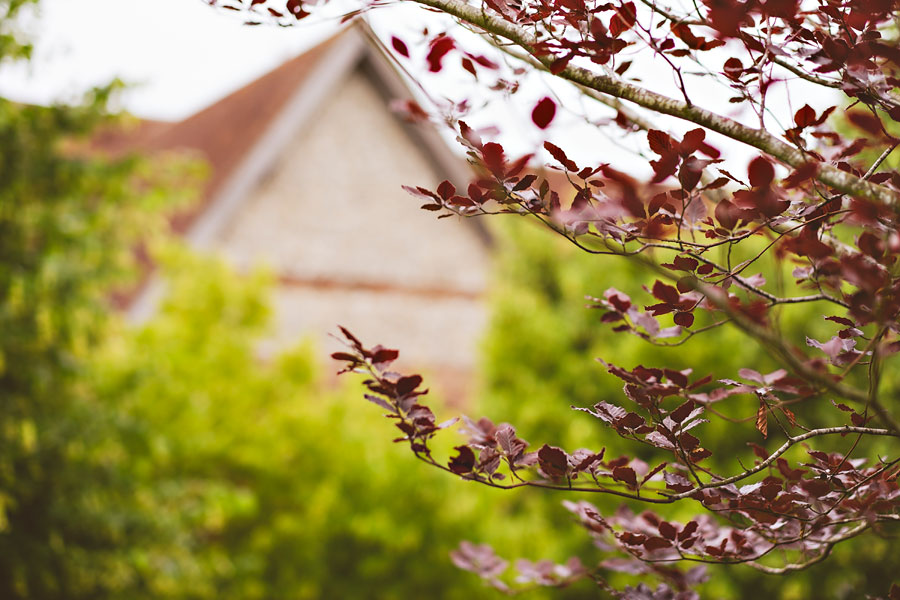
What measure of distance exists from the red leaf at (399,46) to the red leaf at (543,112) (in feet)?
1.17

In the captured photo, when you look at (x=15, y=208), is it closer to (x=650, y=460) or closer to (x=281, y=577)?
(x=281, y=577)

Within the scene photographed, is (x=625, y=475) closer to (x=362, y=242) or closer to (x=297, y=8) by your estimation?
(x=297, y=8)

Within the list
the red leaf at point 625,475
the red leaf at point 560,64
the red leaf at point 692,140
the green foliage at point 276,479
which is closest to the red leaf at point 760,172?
the red leaf at point 692,140

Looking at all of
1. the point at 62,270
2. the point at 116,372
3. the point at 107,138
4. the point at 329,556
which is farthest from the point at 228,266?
the point at 107,138

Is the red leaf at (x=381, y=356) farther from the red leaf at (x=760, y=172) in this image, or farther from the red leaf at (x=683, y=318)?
the red leaf at (x=760, y=172)

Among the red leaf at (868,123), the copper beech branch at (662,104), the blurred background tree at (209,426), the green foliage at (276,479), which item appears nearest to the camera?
the red leaf at (868,123)

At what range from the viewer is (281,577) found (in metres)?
6.00

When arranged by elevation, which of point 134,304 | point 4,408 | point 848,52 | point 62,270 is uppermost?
point 848,52

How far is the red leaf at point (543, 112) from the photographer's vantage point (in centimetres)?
139

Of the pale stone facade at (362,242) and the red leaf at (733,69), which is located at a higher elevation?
the red leaf at (733,69)

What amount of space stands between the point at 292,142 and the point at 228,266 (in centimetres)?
522

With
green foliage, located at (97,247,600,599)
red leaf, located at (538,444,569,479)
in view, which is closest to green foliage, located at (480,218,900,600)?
green foliage, located at (97,247,600,599)

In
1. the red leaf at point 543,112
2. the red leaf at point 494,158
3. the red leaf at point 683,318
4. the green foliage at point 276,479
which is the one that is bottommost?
the green foliage at point 276,479

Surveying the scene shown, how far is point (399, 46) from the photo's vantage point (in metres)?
1.58
